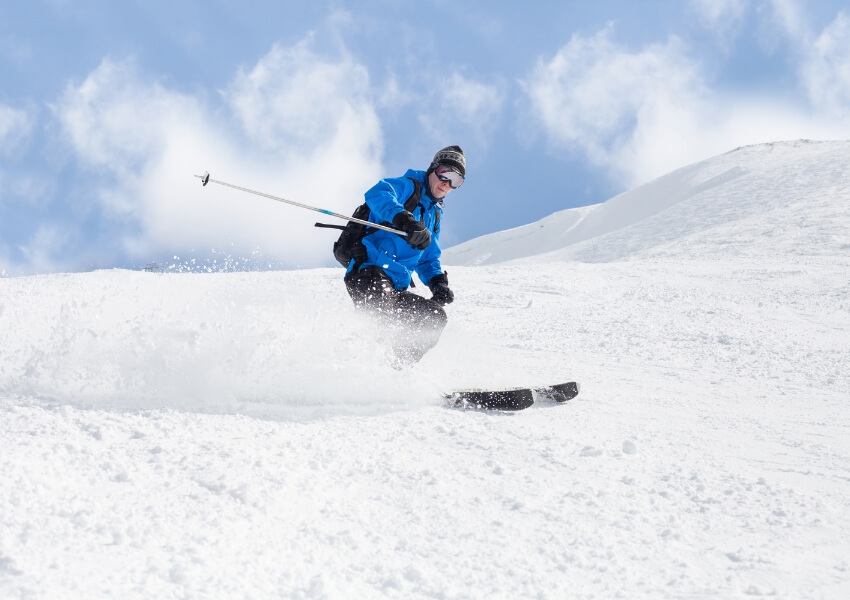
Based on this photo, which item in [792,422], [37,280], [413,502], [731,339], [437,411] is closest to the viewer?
[413,502]

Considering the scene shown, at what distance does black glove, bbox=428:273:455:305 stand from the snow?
0.57 metres

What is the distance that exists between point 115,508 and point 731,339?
24.5 feet

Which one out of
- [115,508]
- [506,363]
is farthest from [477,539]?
[506,363]

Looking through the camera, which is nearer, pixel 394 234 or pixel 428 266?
pixel 394 234

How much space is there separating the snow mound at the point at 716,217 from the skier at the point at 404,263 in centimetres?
1342

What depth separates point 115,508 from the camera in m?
2.42

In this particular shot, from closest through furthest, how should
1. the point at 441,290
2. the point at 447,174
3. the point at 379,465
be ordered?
the point at 379,465, the point at 447,174, the point at 441,290

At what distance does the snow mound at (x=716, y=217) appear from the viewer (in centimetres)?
1848

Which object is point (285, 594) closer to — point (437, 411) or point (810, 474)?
point (437, 411)

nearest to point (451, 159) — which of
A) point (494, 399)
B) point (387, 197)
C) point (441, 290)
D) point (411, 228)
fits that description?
point (387, 197)

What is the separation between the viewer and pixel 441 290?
547 centimetres

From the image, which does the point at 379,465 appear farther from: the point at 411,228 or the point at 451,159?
the point at 451,159

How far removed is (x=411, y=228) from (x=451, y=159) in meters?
0.78

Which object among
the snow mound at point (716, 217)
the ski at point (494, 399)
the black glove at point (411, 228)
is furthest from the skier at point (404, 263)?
the snow mound at point (716, 217)
